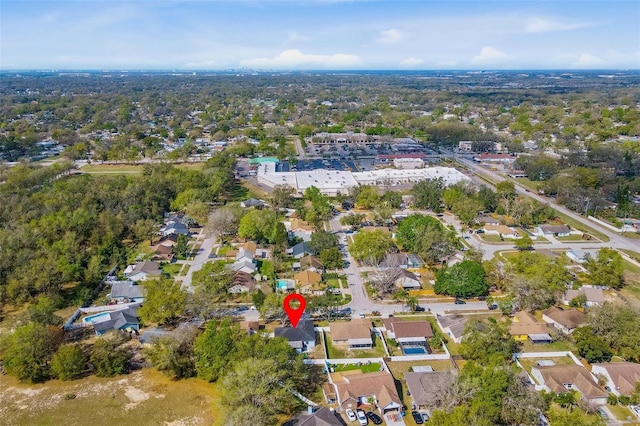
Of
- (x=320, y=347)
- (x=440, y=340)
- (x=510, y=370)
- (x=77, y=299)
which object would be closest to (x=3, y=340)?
(x=77, y=299)

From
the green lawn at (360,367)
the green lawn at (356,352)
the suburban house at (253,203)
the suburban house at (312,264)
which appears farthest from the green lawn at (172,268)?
the green lawn at (360,367)

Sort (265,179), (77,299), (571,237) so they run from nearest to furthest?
1. (77,299)
2. (571,237)
3. (265,179)

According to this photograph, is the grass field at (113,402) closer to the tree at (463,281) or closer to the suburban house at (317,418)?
the suburban house at (317,418)

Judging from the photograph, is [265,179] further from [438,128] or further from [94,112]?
[94,112]

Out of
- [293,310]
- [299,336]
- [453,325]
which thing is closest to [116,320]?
[293,310]

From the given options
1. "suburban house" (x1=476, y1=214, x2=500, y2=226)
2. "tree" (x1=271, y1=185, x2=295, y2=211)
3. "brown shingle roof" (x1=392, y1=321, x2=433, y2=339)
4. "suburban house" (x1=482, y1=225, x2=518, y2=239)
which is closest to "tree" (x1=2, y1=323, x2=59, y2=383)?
"brown shingle roof" (x1=392, y1=321, x2=433, y2=339)

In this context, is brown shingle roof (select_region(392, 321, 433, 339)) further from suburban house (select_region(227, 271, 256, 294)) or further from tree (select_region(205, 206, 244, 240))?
tree (select_region(205, 206, 244, 240))

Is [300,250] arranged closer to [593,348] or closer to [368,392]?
[368,392]
